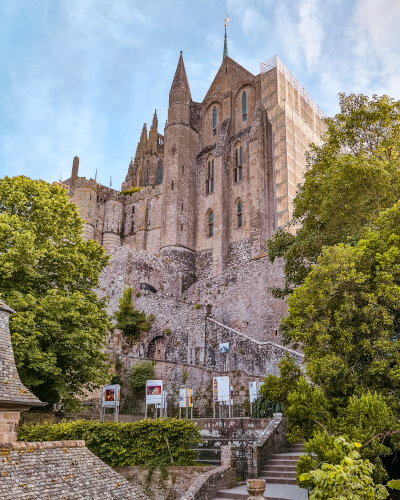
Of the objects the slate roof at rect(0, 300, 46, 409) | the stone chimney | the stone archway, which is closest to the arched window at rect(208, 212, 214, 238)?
the stone archway

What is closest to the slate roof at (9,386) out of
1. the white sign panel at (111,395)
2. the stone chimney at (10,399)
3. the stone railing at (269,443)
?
the stone chimney at (10,399)

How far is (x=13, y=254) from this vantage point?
1586 centimetres

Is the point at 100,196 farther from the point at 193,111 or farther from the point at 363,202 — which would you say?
the point at 363,202

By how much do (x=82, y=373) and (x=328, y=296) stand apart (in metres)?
9.94

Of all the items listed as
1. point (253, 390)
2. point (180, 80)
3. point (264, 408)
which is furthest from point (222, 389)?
point (180, 80)

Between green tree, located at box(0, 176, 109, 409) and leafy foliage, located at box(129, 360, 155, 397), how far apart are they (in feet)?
19.7

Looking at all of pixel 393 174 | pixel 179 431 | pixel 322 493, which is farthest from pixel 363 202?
pixel 322 493

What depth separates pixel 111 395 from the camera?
19.4 meters

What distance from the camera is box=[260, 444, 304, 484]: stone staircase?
42.0 feet

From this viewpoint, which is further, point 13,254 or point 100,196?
point 100,196

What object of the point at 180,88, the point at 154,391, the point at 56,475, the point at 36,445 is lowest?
the point at 56,475

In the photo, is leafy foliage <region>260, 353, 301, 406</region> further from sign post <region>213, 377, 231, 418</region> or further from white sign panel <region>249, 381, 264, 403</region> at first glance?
white sign panel <region>249, 381, 264, 403</region>

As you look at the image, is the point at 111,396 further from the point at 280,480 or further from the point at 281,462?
the point at 280,480

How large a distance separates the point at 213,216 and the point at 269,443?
29.6 meters
